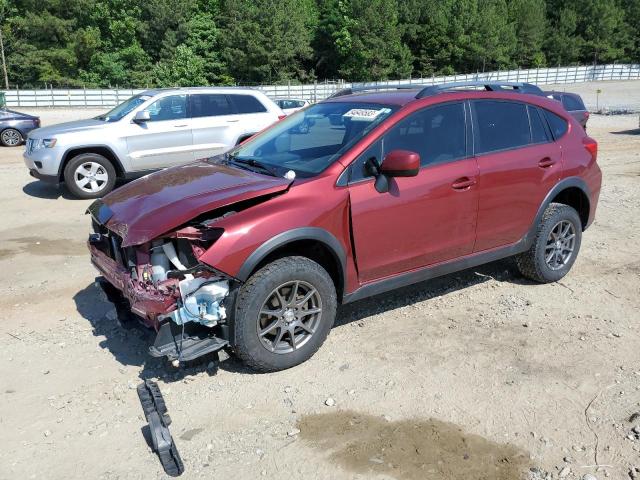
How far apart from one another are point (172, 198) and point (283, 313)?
1070 millimetres

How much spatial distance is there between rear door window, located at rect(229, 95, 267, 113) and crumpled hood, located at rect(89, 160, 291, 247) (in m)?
6.29

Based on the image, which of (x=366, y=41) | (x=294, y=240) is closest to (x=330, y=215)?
(x=294, y=240)

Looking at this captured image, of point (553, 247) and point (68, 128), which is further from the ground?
point (68, 128)

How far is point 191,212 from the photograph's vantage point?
12.1ft

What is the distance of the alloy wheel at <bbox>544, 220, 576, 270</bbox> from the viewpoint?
5504 millimetres

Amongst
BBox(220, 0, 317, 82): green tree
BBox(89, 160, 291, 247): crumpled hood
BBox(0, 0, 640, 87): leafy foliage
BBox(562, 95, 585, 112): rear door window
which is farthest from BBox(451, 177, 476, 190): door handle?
BBox(220, 0, 317, 82): green tree

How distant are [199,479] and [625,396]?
265 cm

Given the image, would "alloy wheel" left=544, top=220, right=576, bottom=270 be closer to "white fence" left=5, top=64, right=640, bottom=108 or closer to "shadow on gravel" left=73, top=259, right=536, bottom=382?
"shadow on gravel" left=73, top=259, right=536, bottom=382

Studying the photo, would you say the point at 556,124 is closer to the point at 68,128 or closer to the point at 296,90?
the point at 68,128

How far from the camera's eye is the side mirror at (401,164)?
4027mm

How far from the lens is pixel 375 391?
3.85 metres

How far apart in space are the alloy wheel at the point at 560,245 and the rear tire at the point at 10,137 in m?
16.7

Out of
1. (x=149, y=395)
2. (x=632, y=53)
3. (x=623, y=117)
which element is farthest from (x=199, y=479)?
(x=632, y=53)

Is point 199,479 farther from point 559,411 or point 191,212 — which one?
point 559,411
